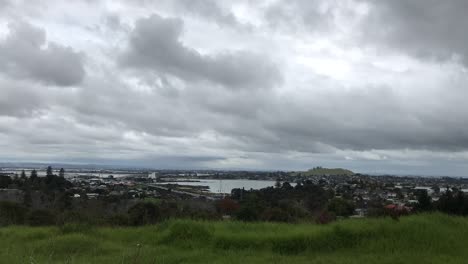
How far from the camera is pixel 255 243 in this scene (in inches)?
363

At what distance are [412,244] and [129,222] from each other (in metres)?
10.6

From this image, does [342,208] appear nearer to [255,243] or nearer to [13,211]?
[255,243]

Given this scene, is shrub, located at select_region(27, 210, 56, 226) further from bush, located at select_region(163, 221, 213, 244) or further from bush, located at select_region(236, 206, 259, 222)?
bush, located at select_region(163, 221, 213, 244)

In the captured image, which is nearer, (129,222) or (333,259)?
(333,259)

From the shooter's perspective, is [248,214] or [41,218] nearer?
[248,214]

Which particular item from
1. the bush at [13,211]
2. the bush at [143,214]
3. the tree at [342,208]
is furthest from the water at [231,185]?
the bush at [13,211]

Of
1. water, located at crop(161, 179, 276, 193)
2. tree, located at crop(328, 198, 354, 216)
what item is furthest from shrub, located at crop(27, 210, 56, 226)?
water, located at crop(161, 179, 276, 193)

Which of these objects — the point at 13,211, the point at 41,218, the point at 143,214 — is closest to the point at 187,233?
the point at 143,214

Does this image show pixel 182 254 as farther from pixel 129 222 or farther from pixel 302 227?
pixel 129 222

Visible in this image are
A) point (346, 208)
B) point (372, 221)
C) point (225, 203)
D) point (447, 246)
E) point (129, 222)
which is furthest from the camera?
point (225, 203)

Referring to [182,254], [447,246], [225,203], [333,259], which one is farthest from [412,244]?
[225,203]

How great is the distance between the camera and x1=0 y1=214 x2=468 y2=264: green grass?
805 centimetres

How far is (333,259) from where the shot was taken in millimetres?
8055

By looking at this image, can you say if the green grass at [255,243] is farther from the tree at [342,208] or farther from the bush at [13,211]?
the bush at [13,211]
